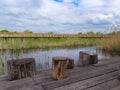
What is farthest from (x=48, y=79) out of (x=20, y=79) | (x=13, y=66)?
(x=13, y=66)

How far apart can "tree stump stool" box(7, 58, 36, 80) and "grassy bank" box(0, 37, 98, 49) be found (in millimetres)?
5028

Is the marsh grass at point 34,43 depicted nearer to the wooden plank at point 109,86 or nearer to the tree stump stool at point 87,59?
the tree stump stool at point 87,59

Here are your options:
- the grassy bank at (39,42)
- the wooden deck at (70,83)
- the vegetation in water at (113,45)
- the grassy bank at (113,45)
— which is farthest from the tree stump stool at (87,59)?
the grassy bank at (39,42)

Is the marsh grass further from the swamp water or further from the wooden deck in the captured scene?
the wooden deck

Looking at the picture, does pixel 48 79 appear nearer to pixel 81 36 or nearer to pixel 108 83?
pixel 108 83

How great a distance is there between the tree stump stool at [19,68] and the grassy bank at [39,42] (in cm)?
503

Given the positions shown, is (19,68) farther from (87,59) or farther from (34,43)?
(34,43)

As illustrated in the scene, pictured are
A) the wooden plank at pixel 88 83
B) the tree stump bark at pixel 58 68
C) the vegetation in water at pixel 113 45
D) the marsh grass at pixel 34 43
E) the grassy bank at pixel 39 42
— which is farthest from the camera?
the grassy bank at pixel 39 42

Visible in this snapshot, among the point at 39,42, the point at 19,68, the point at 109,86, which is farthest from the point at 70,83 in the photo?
the point at 39,42

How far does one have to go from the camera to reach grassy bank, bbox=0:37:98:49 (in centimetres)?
686

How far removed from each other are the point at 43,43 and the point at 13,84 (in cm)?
720

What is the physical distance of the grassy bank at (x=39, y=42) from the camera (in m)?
6.86

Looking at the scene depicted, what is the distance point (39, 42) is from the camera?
8742 millimetres

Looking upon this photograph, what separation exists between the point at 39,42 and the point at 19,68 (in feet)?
22.9
